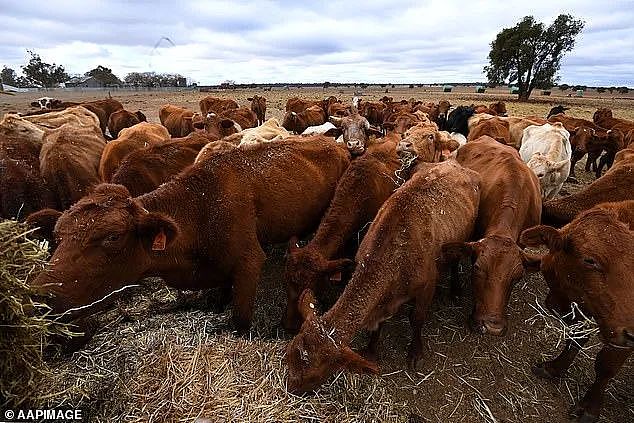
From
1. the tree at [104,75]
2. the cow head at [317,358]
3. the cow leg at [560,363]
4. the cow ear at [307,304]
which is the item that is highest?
the tree at [104,75]

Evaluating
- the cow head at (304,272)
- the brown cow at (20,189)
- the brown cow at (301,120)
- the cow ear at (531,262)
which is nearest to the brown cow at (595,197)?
the cow ear at (531,262)

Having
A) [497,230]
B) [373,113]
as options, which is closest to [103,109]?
[373,113]

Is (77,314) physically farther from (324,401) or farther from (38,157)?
(38,157)

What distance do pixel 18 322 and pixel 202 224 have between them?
201 cm

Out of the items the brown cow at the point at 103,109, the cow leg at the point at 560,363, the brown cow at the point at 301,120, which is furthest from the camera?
the brown cow at the point at 103,109

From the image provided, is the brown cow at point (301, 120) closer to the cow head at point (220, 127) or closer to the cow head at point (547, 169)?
the cow head at point (220, 127)

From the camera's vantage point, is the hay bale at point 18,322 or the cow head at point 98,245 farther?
the cow head at point 98,245

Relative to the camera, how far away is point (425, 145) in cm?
755

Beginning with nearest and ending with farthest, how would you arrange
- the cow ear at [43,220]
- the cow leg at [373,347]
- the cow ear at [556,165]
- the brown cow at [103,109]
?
1. the cow ear at [43,220]
2. the cow leg at [373,347]
3. the cow ear at [556,165]
4. the brown cow at [103,109]

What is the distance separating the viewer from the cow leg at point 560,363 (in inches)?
167

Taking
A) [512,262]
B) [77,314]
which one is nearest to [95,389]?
[77,314]

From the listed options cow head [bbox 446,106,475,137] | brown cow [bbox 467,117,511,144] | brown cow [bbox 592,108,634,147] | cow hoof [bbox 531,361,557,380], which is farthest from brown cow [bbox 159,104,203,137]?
brown cow [bbox 592,108,634,147]

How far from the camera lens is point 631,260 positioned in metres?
3.44

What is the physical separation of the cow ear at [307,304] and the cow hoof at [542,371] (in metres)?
2.59
